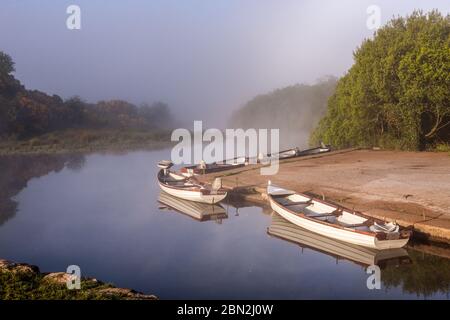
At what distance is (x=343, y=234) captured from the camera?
1975 cm

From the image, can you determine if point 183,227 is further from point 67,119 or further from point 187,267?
point 67,119

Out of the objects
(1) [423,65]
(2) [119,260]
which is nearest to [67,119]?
(1) [423,65]

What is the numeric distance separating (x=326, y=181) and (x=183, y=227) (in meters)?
10.6

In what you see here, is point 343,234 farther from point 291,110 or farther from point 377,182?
point 291,110

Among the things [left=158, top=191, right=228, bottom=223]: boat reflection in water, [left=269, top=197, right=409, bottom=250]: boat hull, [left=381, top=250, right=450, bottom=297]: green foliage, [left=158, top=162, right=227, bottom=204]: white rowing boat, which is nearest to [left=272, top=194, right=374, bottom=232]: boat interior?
[left=269, top=197, right=409, bottom=250]: boat hull

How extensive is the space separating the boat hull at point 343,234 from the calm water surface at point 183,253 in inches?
29.4

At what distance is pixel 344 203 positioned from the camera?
80.5ft

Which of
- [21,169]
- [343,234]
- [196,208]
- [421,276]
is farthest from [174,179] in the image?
[21,169]

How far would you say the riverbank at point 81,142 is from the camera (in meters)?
71.2

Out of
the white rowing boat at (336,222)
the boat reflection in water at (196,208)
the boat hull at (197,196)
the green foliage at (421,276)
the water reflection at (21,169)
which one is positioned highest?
the white rowing boat at (336,222)

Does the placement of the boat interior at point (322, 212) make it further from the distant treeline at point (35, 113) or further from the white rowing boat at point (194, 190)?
the distant treeline at point (35, 113)

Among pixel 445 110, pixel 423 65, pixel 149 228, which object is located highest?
pixel 423 65

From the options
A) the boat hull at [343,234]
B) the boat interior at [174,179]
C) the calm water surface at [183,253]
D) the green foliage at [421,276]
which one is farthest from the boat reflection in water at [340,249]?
the boat interior at [174,179]

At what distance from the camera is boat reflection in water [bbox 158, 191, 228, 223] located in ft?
90.0
